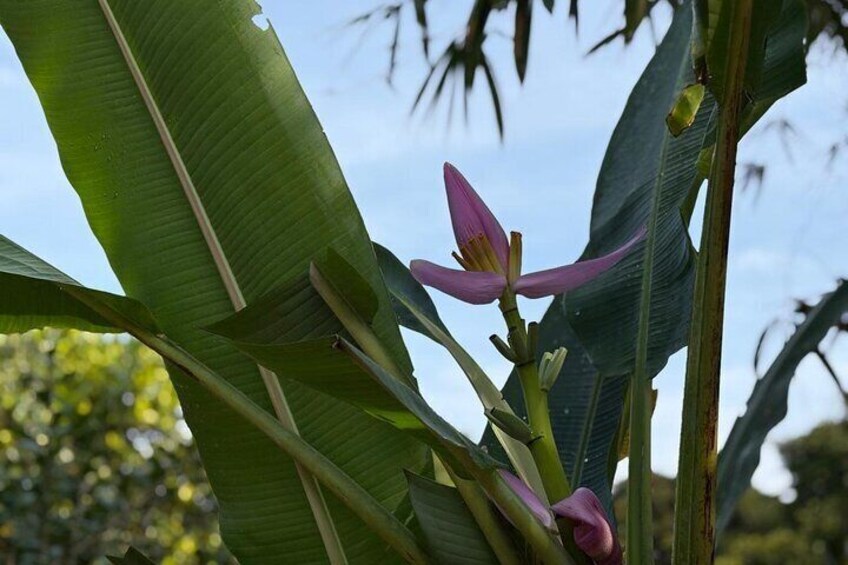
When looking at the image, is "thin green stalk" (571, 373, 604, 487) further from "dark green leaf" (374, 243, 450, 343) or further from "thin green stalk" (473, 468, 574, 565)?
"thin green stalk" (473, 468, 574, 565)

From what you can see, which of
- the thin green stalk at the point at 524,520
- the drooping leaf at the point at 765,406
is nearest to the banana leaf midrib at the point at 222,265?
the thin green stalk at the point at 524,520

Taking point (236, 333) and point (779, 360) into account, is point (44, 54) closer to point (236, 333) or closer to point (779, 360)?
point (236, 333)

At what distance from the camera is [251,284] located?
790 mm

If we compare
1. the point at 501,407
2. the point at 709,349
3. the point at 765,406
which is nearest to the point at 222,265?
the point at 501,407

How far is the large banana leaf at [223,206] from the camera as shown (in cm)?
77

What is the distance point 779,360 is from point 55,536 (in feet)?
5.28

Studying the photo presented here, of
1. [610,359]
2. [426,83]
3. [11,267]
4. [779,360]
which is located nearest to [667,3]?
[426,83]

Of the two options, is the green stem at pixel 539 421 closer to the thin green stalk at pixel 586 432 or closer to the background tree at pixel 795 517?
the thin green stalk at pixel 586 432

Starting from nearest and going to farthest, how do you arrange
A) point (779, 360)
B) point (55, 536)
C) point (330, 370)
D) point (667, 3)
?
1. point (330, 370)
2. point (779, 360)
3. point (55, 536)
4. point (667, 3)

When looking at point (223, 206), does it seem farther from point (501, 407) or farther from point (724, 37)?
point (724, 37)

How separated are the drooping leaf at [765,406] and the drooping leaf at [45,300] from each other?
1.64 feet

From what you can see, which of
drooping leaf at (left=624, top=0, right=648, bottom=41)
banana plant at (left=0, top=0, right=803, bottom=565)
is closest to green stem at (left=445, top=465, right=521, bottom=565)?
banana plant at (left=0, top=0, right=803, bottom=565)

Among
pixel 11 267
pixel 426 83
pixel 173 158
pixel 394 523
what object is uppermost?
pixel 426 83

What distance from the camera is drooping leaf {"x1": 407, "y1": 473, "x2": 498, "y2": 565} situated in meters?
0.64
